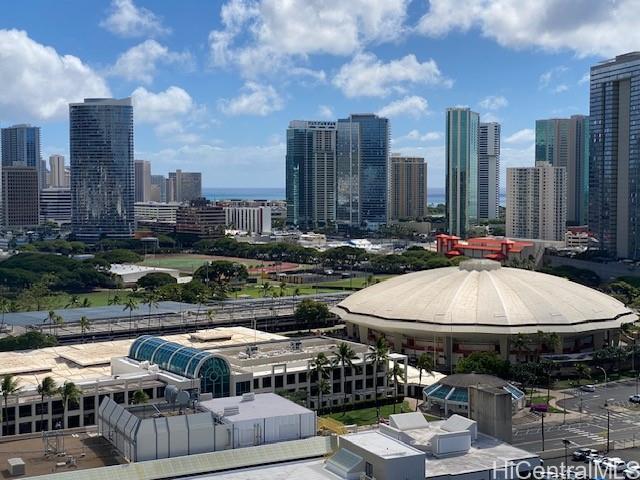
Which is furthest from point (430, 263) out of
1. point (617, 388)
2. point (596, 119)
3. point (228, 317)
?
point (617, 388)

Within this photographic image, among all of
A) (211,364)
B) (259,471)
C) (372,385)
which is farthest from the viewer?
(372,385)

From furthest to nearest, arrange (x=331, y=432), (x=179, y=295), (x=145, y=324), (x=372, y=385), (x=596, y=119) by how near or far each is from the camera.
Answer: (x=596, y=119) → (x=179, y=295) → (x=145, y=324) → (x=372, y=385) → (x=331, y=432)

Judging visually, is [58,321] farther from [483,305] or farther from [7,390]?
[483,305]

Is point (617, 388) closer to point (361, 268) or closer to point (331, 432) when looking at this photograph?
point (331, 432)

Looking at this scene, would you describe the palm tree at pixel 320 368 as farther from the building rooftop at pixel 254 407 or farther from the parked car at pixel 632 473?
the parked car at pixel 632 473

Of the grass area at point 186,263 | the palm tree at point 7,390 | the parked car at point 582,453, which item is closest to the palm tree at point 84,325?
the palm tree at point 7,390

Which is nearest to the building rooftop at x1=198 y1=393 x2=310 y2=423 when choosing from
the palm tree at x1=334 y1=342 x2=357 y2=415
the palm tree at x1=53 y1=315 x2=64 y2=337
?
the palm tree at x1=334 y1=342 x2=357 y2=415
